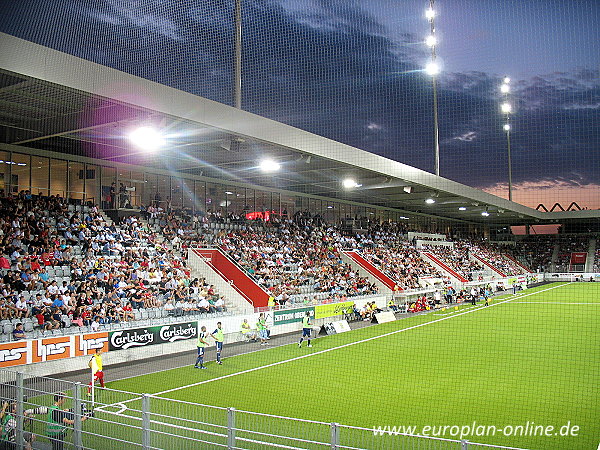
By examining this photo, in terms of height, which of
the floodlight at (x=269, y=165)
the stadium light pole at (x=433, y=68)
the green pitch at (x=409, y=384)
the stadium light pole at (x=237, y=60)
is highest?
the stadium light pole at (x=433, y=68)

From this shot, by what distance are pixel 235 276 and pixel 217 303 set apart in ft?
11.7

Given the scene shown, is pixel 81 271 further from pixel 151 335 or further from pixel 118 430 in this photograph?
pixel 118 430

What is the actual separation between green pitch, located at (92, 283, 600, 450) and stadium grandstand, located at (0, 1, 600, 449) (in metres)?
0.08

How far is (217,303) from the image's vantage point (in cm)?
1898

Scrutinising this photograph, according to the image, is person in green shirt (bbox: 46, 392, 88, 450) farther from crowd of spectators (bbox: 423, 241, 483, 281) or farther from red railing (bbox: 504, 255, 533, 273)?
red railing (bbox: 504, 255, 533, 273)

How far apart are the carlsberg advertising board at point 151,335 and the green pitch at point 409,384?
3.03ft

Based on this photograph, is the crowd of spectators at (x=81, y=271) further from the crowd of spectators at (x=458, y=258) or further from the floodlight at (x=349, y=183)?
the crowd of spectators at (x=458, y=258)

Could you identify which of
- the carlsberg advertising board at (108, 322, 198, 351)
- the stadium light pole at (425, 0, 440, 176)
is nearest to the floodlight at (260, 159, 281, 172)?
the carlsberg advertising board at (108, 322, 198, 351)

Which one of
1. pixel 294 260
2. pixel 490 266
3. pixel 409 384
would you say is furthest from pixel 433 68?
pixel 490 266

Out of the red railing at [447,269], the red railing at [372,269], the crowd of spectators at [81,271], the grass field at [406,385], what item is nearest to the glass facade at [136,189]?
the crowd of spectators at [81,271]

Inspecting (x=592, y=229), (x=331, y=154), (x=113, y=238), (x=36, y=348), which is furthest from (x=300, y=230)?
(x=592, y=229)

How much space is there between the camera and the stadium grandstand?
9.30m

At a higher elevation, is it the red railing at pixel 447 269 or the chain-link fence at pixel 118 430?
the red railing at pixel 447 269

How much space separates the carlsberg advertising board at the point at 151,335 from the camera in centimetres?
1482
